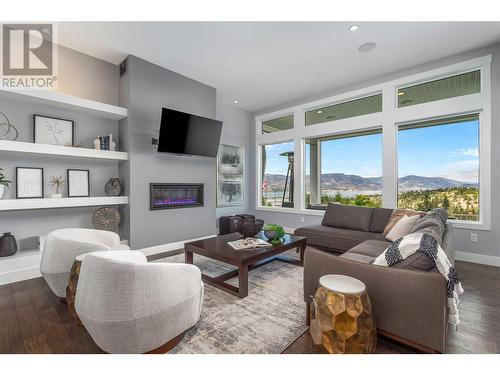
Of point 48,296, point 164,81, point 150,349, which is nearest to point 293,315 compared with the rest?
point 150,349

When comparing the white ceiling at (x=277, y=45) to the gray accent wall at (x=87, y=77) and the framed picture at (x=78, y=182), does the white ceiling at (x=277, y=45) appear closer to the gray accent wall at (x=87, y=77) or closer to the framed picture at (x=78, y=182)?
the gray accent wall at (x=87, y=77)

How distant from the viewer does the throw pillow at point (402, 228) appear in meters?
3.01

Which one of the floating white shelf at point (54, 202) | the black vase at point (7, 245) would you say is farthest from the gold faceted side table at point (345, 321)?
the black vase at point (7, 245)

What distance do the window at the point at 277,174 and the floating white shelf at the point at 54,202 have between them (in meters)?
3.63

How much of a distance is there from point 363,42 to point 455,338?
3555 mm

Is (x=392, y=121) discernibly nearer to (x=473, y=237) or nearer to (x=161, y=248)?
(x=473, y=237)

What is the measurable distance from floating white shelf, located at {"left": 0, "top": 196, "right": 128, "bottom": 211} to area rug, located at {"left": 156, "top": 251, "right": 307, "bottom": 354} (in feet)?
7.01

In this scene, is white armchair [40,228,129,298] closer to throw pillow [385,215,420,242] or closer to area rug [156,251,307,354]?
area rug [156,251,307,354]

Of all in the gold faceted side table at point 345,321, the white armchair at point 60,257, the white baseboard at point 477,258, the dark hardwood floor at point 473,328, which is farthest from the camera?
the white baseboard at point 477,258

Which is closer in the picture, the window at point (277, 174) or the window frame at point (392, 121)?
the window frame at point (392, 121)

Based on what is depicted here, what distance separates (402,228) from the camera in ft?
10.0

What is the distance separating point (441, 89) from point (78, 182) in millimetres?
5907

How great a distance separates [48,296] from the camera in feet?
8.16

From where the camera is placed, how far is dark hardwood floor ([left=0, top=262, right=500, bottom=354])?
1.66 meters
